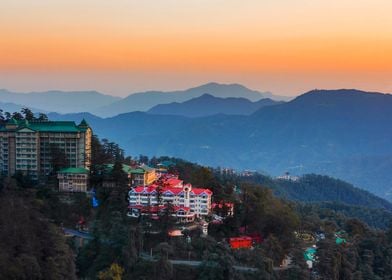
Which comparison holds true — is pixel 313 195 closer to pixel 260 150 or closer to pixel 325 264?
pixel 325 264

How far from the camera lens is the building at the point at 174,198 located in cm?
2509

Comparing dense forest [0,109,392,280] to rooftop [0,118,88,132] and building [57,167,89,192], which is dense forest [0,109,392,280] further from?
rooftop [0,118,88,132]

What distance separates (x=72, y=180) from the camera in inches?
1066

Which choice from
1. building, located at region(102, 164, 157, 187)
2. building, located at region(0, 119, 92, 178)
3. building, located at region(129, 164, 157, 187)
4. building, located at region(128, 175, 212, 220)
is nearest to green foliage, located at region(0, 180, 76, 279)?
building, located at region(128, 175, 212, 220)

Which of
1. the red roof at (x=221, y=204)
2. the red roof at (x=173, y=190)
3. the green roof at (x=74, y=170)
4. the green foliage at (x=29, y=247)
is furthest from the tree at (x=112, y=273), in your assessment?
the green roof at (x=74, y=170)

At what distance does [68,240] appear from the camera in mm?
22609

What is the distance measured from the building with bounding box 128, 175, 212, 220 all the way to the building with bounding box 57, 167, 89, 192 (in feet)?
9.79

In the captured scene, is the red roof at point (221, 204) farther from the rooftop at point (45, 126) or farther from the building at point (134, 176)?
the rooftop at point (45, 126)

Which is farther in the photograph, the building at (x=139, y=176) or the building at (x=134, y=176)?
the building at (x=139, y=176)

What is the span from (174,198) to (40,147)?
7977mm

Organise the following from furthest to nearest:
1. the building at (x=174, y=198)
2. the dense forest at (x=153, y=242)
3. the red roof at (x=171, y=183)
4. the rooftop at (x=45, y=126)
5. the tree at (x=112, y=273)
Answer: the rooftop at (x=45, y=126), the red roof at (x=171, y=183), the building at (x=174, y=198), the tree at (x=112, y=273), the dense forest at (x=153, y=242)

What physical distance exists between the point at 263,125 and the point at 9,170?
153 metres

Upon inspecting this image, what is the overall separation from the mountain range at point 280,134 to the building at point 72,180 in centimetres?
11700

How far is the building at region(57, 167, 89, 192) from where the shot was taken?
27.0 metres
